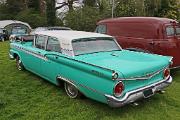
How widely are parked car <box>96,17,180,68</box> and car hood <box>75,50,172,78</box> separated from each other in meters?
2.00

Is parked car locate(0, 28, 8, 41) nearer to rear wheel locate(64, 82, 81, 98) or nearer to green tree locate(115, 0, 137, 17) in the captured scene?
green tree locate(115, 0, 137, 17)

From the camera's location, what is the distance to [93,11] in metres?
32.2

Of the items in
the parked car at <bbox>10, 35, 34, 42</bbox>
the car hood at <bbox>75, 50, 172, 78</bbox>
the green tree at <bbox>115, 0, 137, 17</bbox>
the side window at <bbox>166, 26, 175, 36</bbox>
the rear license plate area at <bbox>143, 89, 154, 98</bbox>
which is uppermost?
the green tree at <bbox>115, 0, 137, 17</bbox>

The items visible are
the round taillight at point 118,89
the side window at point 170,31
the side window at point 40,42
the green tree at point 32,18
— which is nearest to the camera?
the round taillight at point 118,89

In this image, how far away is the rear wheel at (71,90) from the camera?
22.5 ft

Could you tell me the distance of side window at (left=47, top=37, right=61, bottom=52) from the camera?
7519mm

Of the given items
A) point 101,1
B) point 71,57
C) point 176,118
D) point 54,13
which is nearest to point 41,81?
point 71,57

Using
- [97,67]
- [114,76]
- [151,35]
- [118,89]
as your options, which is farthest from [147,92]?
[151,35]

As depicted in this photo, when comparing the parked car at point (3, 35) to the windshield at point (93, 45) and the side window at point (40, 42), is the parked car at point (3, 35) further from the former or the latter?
the windshield at point (93, 45)

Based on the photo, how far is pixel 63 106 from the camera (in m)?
6.62

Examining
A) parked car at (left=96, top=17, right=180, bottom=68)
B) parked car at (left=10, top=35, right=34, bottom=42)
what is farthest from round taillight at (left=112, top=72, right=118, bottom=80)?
parked car at (left=10, top=35, right=34, bottom=42)

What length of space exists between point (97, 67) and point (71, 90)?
1.43m

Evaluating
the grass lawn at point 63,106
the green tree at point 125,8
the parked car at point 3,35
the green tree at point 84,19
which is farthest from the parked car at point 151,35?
the green tree at point 84,19

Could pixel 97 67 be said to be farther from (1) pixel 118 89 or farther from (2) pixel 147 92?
(2) pixel 147 92
